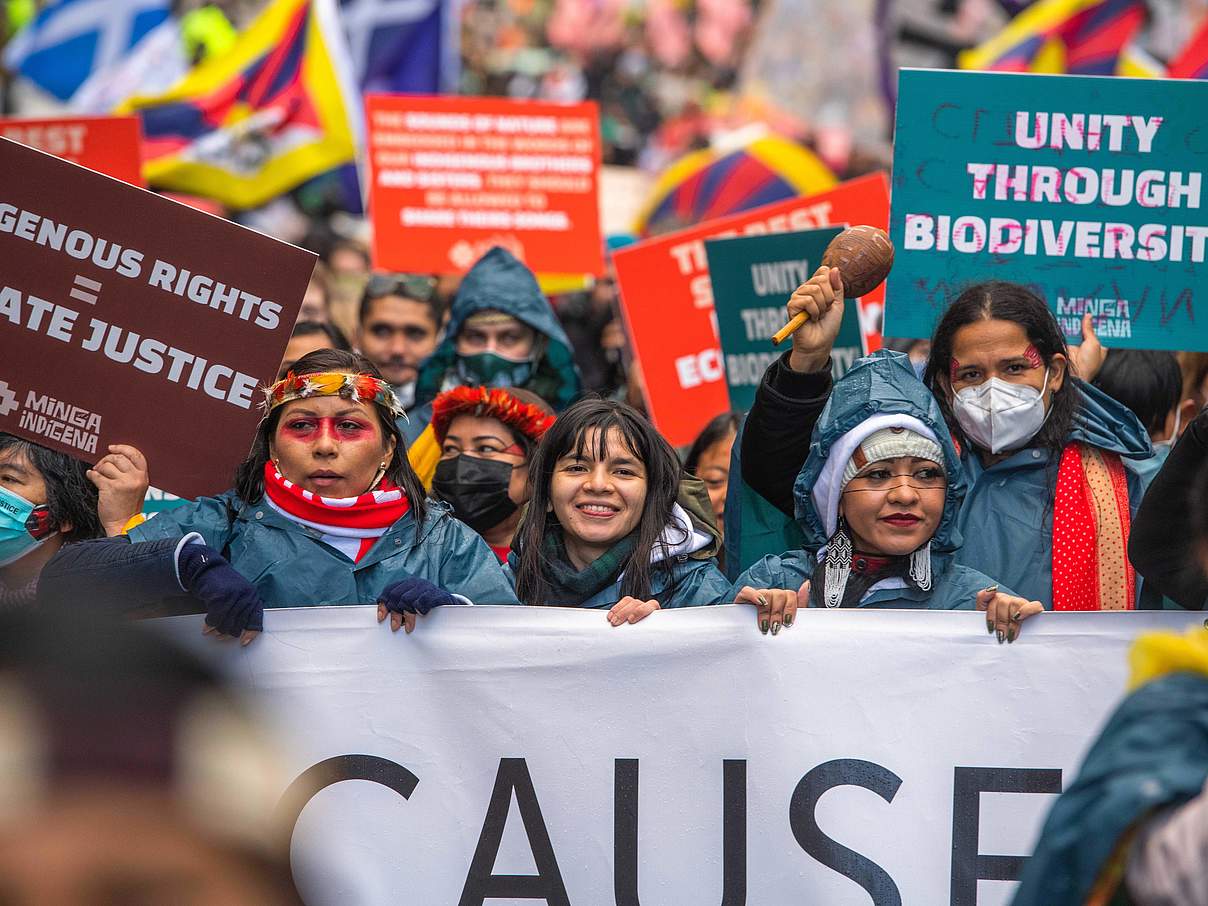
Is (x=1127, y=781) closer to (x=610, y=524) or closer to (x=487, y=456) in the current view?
(x=610, y=524)

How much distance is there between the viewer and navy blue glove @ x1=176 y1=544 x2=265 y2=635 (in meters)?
3.26

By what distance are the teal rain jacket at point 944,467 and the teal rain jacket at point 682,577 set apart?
78 millimetres

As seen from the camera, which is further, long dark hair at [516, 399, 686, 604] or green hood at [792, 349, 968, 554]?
long dark hair at [516, 399, 686, 604]

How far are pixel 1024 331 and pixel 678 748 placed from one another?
1.37 metres

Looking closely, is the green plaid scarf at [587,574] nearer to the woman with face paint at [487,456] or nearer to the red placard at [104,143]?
the woman with face paint at [487,456]

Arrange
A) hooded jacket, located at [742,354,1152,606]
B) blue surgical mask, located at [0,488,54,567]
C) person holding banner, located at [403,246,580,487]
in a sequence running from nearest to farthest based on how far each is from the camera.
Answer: hooded jacket, located at [742,354,1152,606]
blue surgical mask, located at [0,488,54,567]
person holding banner, located at [403,246,580,487]

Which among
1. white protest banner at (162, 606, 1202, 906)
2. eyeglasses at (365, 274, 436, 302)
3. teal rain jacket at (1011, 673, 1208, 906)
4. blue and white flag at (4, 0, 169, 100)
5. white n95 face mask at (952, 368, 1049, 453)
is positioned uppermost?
blue and white flag at (4, 0, 169, 100)

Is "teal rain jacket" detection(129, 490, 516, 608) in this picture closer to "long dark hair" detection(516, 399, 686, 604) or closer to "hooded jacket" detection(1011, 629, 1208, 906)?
"long dark hair" detection(516, 399, 686, 604)

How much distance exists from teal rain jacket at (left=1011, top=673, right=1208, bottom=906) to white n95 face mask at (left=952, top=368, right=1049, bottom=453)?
7.16ft

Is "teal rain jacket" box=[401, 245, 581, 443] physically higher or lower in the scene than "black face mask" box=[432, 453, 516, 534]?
higher

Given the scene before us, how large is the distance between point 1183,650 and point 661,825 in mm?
1809

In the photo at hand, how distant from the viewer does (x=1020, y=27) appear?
27.6 feet

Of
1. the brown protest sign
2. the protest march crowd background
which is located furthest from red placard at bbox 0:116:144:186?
the brown protest sign

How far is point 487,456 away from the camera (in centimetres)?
450
